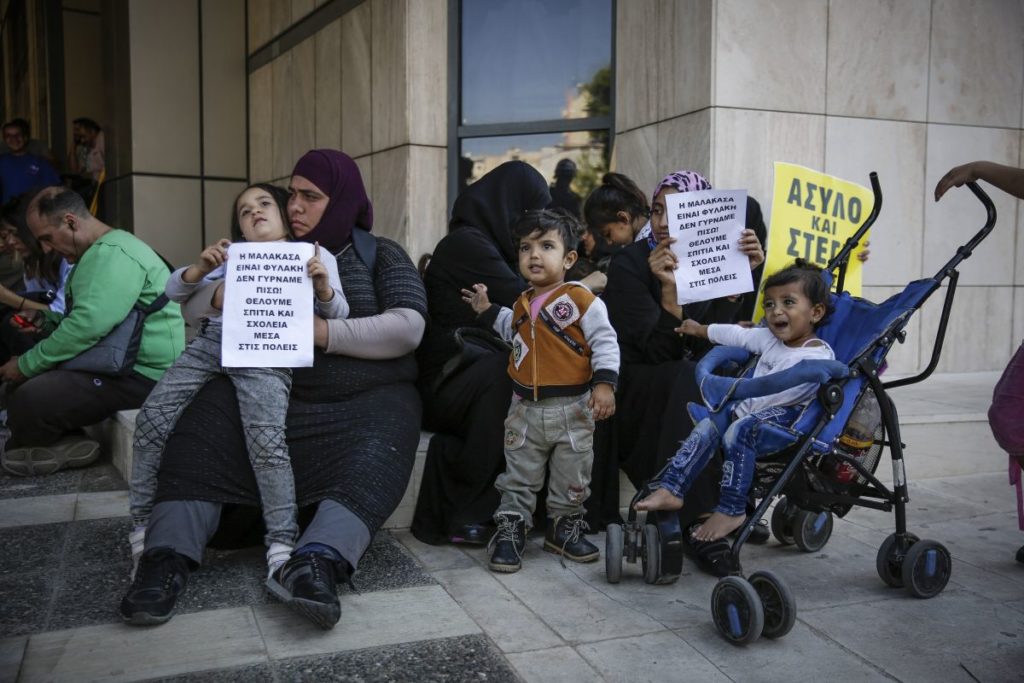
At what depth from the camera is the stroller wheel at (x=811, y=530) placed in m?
3.99

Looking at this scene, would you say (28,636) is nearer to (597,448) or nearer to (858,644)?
(597,448)

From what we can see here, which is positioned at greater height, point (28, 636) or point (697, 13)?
point (697, 13)

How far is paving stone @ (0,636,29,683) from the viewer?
276cm

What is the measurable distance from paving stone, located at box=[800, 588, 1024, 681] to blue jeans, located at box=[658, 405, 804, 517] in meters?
0.49

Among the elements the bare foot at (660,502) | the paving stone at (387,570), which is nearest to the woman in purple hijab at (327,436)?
the paving stone at (387,570)

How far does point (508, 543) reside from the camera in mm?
3799

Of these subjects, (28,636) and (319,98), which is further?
(319,98)

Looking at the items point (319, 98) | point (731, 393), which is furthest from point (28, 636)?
point (319, 98)

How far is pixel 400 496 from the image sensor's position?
3.70 m

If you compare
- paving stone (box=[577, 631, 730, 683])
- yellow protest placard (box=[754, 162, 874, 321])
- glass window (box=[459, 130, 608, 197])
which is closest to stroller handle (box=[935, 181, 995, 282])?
yellow protest placard (box=[754, 162, 874, 321])

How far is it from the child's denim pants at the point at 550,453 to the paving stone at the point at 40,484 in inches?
102

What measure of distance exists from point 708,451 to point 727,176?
2.50 metres

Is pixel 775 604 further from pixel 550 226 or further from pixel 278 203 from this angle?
pixel 278 203

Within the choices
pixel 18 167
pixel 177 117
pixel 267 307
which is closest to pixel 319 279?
pixel 267 307
